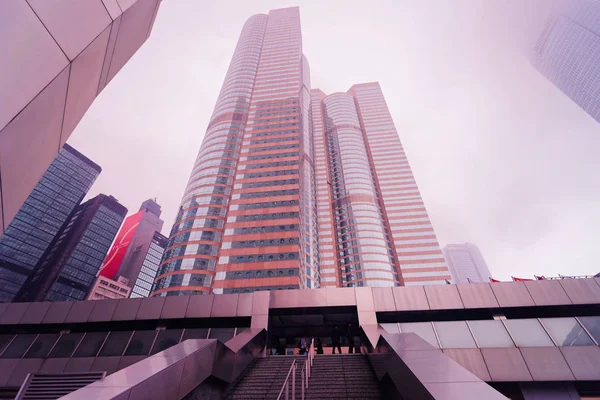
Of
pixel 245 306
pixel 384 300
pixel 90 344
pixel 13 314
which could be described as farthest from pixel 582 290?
pixel 13 314

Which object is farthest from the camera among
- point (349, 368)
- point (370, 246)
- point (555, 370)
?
point (370, 246)

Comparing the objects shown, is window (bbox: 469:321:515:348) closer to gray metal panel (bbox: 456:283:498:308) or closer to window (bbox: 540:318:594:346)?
gray metal panel (bbox: 456:283:498:308)

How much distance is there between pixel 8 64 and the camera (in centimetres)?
257

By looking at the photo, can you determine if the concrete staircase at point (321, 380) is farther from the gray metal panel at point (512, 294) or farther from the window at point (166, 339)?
the gray metal panel at point (512, 294)

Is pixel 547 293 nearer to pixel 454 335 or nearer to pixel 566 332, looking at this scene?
pixel 566 332

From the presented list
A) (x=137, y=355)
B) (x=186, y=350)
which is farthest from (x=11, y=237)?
(x=186, y=350)

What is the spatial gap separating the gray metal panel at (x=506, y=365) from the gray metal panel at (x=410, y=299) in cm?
328

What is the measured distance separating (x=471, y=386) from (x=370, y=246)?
79.8 metres

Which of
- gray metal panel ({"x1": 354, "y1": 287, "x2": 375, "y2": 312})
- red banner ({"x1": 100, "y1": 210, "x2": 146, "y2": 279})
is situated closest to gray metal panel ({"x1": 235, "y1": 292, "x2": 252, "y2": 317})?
gray metal panel ({"x1": 354, "y1": 287, "x2": 375, "y2": 312})

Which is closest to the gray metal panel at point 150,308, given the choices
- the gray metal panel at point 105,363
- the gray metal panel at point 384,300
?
the gray metal panel at point 105,363

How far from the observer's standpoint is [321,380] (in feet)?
24.9

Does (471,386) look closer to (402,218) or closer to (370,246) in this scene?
(370,246)

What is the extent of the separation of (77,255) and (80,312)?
409ft

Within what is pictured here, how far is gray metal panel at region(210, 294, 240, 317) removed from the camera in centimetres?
1581
